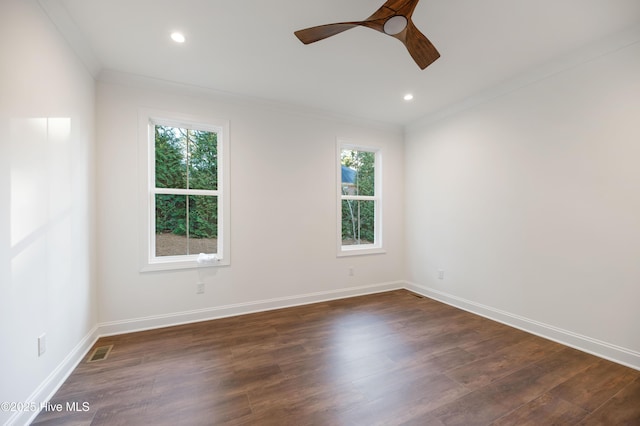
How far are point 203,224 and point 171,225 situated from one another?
0.34m

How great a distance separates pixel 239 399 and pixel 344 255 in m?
2.42

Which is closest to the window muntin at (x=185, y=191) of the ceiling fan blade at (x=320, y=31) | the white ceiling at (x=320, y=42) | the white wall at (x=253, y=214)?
the white wall at (x=253, y=214)

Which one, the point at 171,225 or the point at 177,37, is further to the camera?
the point at 171,225

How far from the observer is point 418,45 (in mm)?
1808

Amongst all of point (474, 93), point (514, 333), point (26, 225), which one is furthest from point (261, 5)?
point (514, 333)

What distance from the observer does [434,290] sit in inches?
152

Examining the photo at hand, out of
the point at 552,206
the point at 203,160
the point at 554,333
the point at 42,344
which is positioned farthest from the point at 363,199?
the point at 42,344

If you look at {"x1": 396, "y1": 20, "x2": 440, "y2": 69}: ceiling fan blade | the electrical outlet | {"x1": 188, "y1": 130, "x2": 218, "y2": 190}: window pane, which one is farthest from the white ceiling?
the electrical outlet

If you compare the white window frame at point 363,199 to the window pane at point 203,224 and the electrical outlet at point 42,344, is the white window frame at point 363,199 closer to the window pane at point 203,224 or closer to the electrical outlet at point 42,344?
the window pane at point 203,224

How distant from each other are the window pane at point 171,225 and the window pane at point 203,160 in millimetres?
269

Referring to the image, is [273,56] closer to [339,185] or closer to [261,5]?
[261,5]

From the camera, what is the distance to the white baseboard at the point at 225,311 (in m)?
2.73

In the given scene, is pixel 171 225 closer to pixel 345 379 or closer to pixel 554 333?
pixel 345 379

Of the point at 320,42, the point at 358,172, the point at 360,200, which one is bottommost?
the point at 360,200
